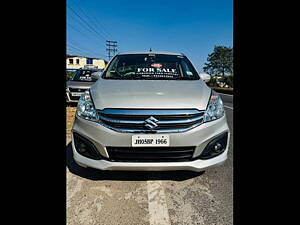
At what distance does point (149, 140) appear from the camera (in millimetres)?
1689

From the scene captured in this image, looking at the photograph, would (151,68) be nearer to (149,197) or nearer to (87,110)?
(87,110)

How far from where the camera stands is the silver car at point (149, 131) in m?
1.70

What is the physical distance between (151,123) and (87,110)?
67 centimetres

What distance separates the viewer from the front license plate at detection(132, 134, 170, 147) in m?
1.69

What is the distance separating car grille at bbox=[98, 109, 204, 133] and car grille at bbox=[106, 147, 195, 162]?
6.5 inches

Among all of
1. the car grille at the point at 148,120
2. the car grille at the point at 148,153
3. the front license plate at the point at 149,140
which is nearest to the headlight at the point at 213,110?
the car grille at the point at 148,120

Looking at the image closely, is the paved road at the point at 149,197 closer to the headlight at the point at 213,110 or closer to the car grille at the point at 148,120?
the car grille at the point at 148,120

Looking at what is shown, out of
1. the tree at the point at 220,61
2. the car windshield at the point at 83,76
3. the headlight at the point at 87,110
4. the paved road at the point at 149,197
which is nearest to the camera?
the paved road at the point at 149,197

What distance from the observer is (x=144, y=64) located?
2.92m

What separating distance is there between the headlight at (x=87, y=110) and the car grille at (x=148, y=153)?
0.34m

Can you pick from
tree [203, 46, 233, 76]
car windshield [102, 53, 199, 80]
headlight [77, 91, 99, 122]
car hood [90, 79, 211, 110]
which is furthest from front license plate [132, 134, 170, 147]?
tree [203, 46, 233, 76]
